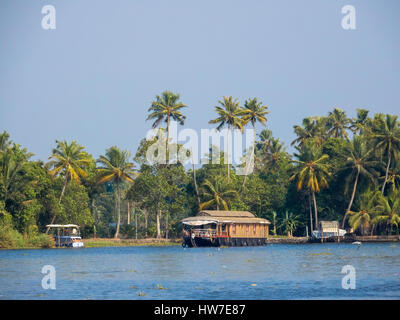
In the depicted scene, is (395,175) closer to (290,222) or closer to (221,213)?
(290,222)

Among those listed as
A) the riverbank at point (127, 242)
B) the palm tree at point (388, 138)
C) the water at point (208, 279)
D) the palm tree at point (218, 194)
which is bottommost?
the water at point (208, 279)

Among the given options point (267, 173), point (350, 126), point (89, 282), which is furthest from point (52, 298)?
point (350, 126)

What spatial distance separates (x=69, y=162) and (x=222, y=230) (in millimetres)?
23364

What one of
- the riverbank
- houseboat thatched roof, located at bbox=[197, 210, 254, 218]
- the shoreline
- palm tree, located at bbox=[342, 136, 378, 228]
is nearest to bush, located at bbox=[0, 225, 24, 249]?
the shoreline

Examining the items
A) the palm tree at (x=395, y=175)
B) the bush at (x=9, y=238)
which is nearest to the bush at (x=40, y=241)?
the bush at (x=9, y=238)

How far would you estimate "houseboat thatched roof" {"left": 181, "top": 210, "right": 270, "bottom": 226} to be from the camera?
89.1 m

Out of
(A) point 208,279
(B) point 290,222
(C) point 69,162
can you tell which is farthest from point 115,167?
(A) point 208,279

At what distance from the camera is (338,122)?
12106cm

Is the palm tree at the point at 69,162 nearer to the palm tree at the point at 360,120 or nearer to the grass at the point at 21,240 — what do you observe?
the grass at the point at 21,240

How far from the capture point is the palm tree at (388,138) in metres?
95.7

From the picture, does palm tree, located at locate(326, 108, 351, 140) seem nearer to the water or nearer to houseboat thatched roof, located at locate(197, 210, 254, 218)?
houseboat thatched roof, located at locate(197, 210, 254, 218)

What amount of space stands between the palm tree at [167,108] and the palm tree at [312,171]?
20290 mm
